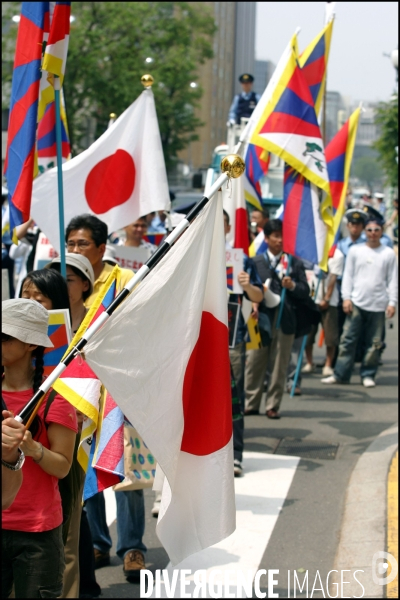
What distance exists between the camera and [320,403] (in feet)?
33.6

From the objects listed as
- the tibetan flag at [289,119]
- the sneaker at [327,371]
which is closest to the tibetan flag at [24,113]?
the tibetan flag at [289,119]

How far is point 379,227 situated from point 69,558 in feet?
26.2

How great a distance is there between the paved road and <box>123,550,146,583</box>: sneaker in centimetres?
5

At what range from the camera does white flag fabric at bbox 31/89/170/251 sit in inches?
273

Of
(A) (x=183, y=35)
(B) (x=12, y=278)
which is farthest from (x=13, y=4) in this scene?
(B) (x=12, y=278)

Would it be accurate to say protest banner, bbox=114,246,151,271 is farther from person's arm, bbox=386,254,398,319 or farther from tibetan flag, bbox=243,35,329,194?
person's arm, bbox=386,254,398,319

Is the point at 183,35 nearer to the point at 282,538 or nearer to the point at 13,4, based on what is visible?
the point at 13,4

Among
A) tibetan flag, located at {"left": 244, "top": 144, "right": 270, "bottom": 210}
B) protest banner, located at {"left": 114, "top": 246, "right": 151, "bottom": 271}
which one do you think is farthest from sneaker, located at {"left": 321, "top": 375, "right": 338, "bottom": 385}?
protest banner, located at {"left": 114, "top": 246, "right": 151, "bottom": 271}

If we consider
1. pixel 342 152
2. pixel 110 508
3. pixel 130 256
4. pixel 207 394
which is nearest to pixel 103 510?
pixel 110 508

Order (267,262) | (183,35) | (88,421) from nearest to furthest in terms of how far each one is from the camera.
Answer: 1. (88,421)
2. (267,262)
3. (183,35)

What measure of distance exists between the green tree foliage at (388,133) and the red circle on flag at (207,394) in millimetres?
22104

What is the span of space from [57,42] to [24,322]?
8.96 feet

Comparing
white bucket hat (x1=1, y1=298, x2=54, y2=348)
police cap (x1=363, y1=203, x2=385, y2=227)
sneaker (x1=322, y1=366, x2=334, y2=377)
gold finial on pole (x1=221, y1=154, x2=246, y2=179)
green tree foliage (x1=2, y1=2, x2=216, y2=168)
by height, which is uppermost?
green tree foliage (x1=2, y1=2, x2=216, y2=168)

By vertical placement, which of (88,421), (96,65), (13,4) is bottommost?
(88,421)
